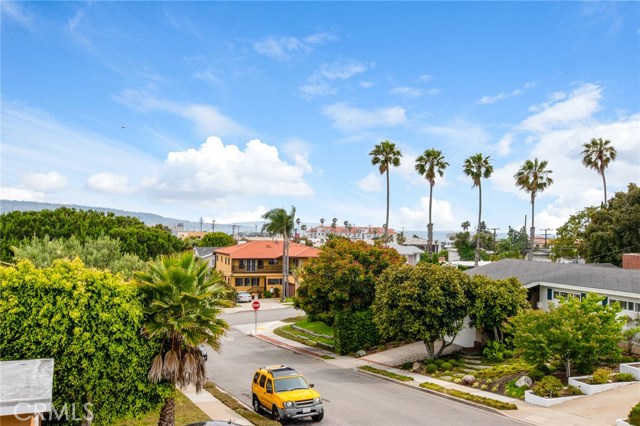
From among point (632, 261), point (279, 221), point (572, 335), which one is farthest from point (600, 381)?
point (279, 221)

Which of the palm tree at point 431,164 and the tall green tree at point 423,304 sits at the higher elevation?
the palm tree at point 431,164

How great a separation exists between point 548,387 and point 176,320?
15845 mm

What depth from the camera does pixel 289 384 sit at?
1950cm

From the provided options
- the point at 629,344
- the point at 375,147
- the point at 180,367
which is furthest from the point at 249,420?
the point at 375,147

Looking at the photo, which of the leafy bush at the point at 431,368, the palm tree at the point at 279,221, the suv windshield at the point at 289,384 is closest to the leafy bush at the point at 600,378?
the leafy bush at the point at 431,368

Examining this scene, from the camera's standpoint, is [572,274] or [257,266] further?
[257,266]

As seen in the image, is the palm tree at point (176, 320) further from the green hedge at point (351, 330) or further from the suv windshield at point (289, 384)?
the green hedge at point (351, 330)

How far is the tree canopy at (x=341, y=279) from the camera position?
33.6 m

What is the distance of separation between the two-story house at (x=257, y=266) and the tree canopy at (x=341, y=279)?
31708 mm

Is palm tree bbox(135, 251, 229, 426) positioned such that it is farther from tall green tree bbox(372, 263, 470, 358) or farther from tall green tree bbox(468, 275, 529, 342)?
tall green tree bbox(468, 275, 529, 342)

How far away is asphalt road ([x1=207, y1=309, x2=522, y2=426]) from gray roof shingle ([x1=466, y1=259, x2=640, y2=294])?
13901 mm

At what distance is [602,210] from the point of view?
51.9m

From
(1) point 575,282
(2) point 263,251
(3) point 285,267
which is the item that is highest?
(2) point 263,251

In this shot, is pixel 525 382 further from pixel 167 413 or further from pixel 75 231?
pixel 75 231
